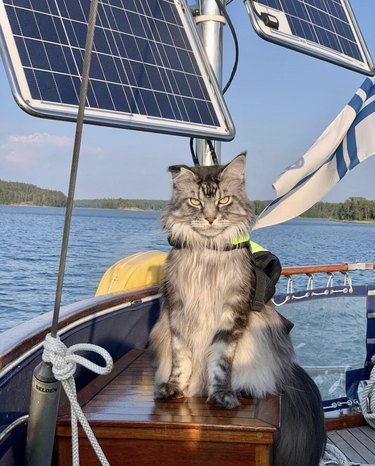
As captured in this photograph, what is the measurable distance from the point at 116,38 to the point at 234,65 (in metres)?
0.86

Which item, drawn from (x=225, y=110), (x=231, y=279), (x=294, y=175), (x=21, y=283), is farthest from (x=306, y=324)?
(x=21, y=283)

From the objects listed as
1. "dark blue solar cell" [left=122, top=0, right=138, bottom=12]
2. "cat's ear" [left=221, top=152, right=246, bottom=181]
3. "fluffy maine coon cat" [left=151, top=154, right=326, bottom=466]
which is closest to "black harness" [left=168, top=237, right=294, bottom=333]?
"fluffy maine coon cat" [left=151, top=154, right=326, bottom=466]

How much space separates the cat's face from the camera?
2473mm

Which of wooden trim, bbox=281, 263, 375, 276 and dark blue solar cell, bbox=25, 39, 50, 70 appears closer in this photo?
dark blue solar cell, bbox=25, 39, 50, 70

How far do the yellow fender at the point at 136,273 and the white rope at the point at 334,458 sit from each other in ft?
4.27

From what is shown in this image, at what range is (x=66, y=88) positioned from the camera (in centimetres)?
269

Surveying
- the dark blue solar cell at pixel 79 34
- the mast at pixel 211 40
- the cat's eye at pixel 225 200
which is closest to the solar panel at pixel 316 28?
the mast at pixel 211 40

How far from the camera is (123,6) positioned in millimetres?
3467

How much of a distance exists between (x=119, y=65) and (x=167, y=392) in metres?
1.72

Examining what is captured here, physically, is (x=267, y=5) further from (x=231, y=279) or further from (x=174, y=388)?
(x=174, y=388)

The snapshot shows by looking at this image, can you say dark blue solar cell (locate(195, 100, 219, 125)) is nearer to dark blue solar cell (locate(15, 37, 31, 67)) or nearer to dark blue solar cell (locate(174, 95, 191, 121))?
dark blue solar cell (locate(174, 95, 191, 121))

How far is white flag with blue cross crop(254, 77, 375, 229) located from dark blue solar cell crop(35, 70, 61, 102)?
2.07 metres

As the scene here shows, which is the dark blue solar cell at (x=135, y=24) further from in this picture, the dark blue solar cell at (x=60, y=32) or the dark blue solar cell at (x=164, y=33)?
the dark blue solar cell at (x=60, y=32)

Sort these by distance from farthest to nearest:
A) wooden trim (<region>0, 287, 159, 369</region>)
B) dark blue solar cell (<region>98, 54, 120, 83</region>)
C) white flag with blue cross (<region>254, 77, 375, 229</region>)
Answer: white flag with blue cross (<region>254, 77, 375, 229</region>) < dark blue solar cell (<region>98, 54, 120, 83</region>) < wooden trim (<region>0, 287, 159, 369</region>)
